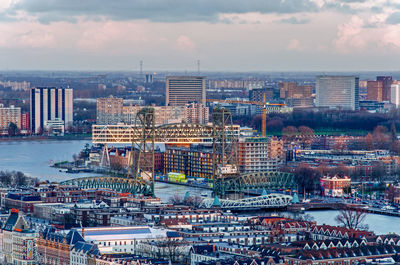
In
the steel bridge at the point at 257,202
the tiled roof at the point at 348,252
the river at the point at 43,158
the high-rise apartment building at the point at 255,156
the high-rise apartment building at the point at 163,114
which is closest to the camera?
the tiled roof at the point at 348,252

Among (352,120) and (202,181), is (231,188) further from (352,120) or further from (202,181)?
(352,120)

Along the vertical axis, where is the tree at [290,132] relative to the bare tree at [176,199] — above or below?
above

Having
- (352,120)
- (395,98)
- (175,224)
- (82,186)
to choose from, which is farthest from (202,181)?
(395,98)

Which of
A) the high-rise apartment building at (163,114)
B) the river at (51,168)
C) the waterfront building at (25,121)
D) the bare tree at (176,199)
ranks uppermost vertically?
the high-rise apartment building at (163,114)

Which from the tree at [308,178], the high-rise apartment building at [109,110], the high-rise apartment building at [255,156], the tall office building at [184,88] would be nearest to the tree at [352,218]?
the tree at [308,178]

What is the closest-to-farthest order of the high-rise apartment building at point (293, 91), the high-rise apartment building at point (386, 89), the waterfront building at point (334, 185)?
the waterfront building at point (334, 185), the high-rise apartment building at point (386, 89), the high-rise apartment building at point (293, 91)

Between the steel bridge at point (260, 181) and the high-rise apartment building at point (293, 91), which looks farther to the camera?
the high-rise apartment building at point (293, 91)

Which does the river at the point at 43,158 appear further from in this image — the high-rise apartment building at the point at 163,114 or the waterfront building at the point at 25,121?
the waterfront building at the point at 25,121

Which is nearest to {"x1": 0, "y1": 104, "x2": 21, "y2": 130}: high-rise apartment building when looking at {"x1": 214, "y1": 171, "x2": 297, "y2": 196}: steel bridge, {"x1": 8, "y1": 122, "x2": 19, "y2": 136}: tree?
{"x1": 8, "y1": 122, "x2": 19, "y2": 136}: tree
